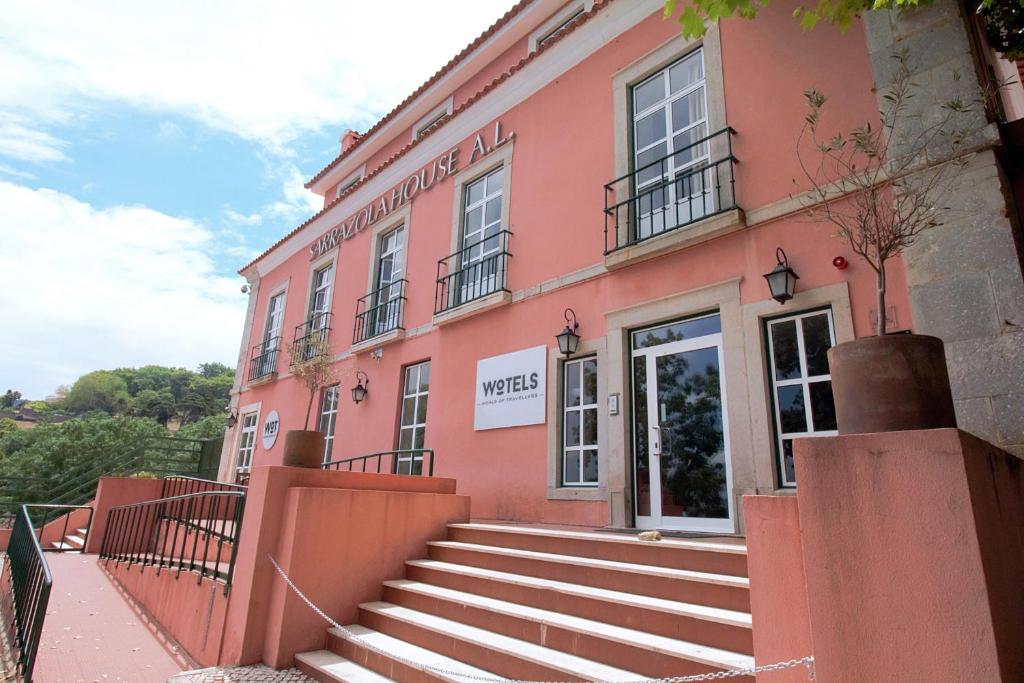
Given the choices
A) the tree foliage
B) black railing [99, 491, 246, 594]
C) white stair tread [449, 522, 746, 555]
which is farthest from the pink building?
black railing [99, 491, 246, 594]

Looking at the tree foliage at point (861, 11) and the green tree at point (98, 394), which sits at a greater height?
the green tree at point (98, 394)

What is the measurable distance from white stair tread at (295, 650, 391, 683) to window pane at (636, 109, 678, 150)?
6.19 meters

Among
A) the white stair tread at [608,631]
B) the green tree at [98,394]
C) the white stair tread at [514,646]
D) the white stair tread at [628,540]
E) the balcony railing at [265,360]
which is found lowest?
the white stair tread at [514,646]

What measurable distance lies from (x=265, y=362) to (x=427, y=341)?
21.4 feet

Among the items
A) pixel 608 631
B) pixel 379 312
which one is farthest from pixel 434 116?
pixel 608 631

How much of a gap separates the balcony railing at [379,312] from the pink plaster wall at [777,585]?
773 cm

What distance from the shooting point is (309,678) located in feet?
13.0

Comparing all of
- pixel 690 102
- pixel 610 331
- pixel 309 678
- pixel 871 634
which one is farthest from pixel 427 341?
pixel 871 634

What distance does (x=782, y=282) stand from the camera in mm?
5105

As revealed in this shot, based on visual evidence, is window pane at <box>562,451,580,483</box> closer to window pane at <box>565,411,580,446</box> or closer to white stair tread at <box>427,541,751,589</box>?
window pane at <box>565,411,580,446</box>

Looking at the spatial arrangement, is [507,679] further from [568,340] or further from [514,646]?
[568,340]

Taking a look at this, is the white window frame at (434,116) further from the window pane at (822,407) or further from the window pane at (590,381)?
the window pane at (822,407)

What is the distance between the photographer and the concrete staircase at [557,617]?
10.1 ft

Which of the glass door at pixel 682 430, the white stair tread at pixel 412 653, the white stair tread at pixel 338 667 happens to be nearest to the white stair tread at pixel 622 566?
the white stair tread at pixel 412 653
